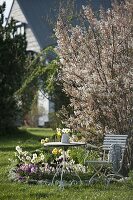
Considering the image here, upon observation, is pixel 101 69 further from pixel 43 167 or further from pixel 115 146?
pixel 43 167

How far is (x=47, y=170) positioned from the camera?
36.5 feet

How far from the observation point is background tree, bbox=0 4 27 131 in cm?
2366

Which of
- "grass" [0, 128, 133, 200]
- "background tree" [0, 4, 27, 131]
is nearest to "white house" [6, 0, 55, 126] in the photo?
"background tree" [0, 4, 27, 131]

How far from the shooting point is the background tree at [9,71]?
2366 centimetres

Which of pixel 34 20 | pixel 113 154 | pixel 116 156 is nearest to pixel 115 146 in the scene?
pixel 113 154

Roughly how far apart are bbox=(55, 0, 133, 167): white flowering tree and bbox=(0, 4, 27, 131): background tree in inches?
453

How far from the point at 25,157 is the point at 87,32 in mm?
3072

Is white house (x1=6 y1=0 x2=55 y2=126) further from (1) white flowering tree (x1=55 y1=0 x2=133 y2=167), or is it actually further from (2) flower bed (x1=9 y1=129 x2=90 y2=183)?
(2) flower bed (x1=9 y1=129 x2=90 y2=183)

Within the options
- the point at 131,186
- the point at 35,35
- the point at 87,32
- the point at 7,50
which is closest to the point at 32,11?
the point at 35,35

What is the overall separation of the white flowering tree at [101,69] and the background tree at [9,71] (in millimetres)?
11500

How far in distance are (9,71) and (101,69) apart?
41.9 feet

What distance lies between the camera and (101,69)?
11742 millimetres

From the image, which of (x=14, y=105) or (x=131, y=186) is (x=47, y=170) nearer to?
(x=131, y=186)

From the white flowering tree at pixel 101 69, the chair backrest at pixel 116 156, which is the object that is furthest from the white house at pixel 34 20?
the chair backrest at pixel 116 156
